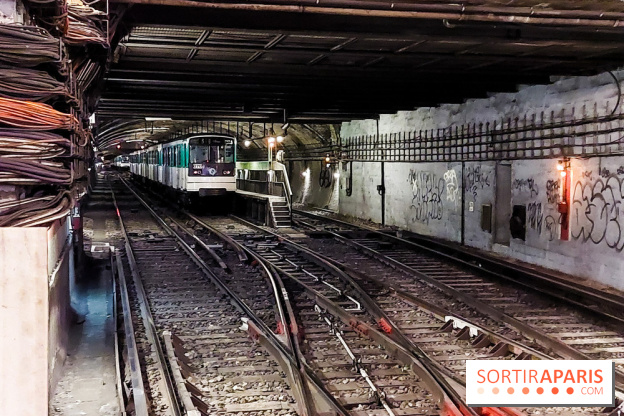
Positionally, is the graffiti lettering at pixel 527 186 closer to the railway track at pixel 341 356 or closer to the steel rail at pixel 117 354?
the railway track at pixel 341 356

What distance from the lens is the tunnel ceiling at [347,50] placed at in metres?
7.64

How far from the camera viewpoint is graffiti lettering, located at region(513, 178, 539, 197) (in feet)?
45.8

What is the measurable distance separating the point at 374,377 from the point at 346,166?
19476 mm

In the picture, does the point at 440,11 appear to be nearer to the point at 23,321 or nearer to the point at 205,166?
the point at 23,321

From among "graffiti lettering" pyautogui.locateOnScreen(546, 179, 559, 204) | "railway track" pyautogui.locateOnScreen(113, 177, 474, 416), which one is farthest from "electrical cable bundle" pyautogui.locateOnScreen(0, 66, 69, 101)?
"graffiti lettering" pyautogui.locateOnScreen(546, 179, 559, 204)

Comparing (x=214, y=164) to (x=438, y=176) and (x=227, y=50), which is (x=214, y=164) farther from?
(x=227, y=50)

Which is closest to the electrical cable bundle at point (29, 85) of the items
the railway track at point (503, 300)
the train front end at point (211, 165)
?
the railway track at point (503, 300)

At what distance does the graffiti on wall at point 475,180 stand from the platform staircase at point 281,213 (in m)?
6.68

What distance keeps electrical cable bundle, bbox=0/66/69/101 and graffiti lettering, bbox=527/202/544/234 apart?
1089 cm

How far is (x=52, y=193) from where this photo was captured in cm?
578

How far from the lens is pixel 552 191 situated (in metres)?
13.3

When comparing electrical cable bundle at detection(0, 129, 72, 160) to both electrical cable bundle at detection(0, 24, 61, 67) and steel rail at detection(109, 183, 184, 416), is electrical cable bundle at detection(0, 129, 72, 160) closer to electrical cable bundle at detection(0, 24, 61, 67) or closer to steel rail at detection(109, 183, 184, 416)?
electrical cable bundle at detection(0, 24, 61, 67)

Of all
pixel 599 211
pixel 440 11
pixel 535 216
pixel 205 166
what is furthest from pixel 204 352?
pixel 205 166

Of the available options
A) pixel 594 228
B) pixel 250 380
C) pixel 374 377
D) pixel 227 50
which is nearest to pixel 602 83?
pixel 594 228
